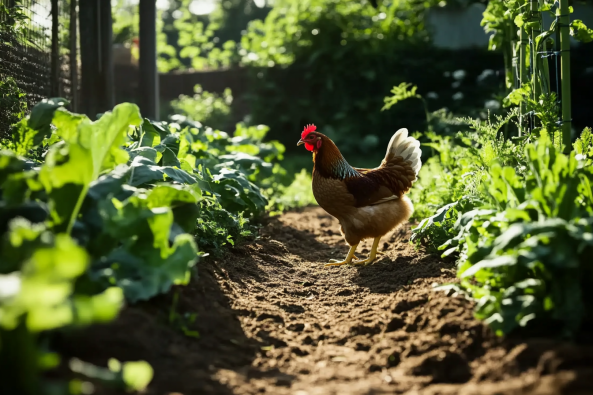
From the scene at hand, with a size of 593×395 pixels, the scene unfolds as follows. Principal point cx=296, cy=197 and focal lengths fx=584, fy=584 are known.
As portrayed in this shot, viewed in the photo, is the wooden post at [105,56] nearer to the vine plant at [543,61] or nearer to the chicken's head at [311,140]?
the chicken's head at [311,140]

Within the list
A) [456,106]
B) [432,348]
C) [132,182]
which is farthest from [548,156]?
[456,106]

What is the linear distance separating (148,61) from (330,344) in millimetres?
5818

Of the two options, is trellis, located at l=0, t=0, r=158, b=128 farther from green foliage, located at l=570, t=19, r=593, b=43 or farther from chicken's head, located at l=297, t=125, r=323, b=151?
green foliage, located at l=570, t=19, r=593, b=43

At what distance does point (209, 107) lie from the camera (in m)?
13.5

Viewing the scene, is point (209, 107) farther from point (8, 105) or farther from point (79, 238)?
point (79, 238)

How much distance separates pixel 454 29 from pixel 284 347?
38.6 feet

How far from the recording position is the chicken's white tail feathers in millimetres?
5098

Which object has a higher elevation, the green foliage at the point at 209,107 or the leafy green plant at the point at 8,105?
the green foliage at the point at 209,107

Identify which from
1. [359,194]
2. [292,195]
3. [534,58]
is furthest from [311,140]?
[292,195]

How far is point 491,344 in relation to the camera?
7.32 ft

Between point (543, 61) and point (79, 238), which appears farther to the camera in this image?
point (543, 61)

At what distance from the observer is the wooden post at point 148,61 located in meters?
7.44

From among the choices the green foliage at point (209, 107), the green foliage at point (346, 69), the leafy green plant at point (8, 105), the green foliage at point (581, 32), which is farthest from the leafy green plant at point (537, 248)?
the green foliage at point (209, 107)

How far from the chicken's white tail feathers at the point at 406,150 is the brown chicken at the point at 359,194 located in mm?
53
